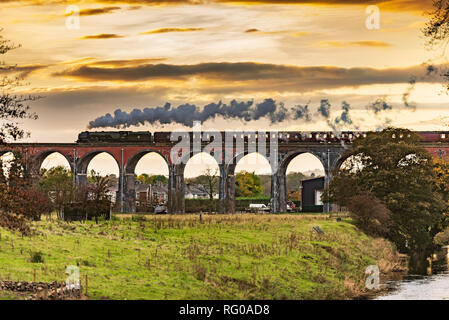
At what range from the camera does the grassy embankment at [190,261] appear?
25688mm

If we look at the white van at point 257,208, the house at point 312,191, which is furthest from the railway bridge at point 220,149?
the house at point 312,191

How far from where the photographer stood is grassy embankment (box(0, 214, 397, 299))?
2569 centimetres

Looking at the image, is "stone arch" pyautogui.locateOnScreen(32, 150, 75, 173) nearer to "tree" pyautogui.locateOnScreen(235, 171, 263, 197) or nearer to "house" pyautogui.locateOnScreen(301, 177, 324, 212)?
"house" pyautogui.locateOnScreen(301, 177, 324, 212)

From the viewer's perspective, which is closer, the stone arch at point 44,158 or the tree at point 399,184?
the tree at point 399,184

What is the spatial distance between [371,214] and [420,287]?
19.2 metres

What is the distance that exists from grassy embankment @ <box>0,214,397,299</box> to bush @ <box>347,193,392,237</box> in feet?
28.3

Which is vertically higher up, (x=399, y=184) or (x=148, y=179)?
(x=148, y=179)

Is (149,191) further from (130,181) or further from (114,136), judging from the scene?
(130,181)

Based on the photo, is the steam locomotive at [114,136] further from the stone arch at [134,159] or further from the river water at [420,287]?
the river water at [420,287]

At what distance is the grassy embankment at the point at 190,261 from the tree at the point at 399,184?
11.3m

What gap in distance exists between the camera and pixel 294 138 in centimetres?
9619

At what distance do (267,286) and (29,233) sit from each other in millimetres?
11623

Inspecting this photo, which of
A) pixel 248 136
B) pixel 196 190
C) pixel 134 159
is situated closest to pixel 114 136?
pixel 134 159

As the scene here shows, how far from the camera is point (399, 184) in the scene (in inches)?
2231
